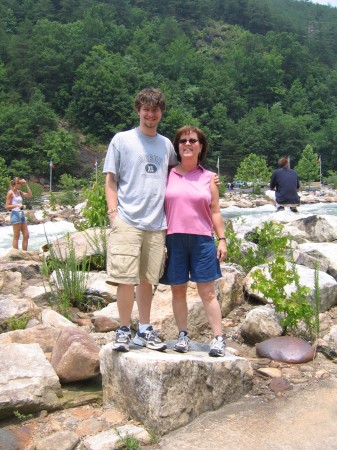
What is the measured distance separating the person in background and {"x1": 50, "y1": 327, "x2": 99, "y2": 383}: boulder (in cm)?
552

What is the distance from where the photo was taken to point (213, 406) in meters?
3.36

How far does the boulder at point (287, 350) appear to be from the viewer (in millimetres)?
3936

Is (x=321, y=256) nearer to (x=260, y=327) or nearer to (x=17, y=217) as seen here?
(x=260, y=327)

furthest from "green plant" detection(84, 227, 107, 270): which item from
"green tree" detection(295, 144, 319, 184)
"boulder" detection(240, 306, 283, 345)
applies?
"green tree" detection(295, 144, 319, 184)

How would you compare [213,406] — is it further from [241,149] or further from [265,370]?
[241,149]

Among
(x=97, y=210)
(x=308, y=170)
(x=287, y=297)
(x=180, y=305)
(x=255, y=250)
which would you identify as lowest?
(x=308, y=170)

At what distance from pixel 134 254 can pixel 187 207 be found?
451 mm

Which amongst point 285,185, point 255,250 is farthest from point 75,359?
point 285,185

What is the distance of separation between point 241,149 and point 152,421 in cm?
7301

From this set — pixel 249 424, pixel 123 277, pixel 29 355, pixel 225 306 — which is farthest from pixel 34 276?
pixel 249 424

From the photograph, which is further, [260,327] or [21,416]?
[260,327]

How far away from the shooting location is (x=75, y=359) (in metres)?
3.71

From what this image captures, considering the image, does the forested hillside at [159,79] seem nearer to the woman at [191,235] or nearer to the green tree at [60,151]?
the green tree at [60,151]

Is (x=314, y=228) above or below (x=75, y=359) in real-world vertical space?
above
